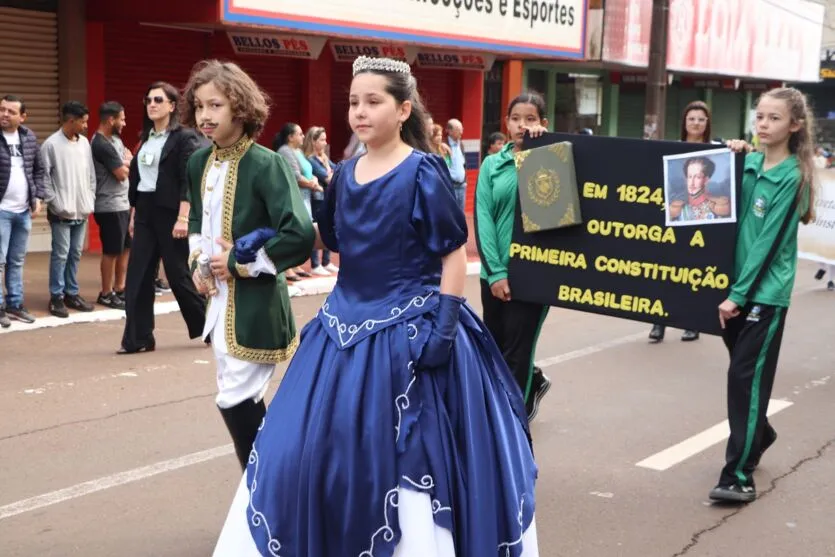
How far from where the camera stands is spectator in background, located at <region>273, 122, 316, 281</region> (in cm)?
1310

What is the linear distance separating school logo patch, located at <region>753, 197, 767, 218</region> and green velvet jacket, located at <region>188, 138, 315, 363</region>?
85.7 inches

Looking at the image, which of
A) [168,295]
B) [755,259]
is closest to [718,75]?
[168,295]

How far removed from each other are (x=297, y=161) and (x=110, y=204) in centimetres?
286

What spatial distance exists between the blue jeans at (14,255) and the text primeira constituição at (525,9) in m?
8.09

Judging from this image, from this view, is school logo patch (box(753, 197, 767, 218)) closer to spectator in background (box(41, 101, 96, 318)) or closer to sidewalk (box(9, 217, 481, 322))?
sidewalk (box(9, 217, 481, 322))

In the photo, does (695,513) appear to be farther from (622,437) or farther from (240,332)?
(240,332)

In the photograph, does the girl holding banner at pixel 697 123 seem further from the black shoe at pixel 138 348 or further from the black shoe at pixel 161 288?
the black shoe at pixel 161 288

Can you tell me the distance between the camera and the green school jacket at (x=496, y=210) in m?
6.20

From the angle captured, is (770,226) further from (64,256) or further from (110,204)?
(110,204)

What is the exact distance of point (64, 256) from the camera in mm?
10375

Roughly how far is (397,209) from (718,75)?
24.8 m

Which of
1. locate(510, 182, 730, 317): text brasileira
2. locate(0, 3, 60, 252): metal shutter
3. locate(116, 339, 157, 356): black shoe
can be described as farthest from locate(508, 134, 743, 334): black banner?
locate(0, 3, 60, 252): metal shutter

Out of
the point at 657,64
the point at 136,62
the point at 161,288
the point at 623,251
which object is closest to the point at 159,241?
the point at 161,288

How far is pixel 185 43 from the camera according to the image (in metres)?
15.6
